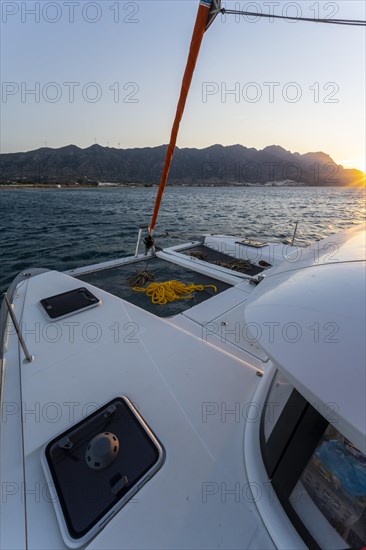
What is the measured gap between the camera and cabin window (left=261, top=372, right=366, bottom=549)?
93cm

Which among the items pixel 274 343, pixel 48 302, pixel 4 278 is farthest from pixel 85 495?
pixel 4 278

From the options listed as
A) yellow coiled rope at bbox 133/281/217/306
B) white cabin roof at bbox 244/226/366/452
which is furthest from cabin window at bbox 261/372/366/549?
yellow coiled rope at bbox 133/281/217/306

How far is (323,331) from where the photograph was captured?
3.01 ft

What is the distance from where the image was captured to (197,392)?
205 cm

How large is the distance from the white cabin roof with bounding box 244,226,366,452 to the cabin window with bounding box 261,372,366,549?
0.34 meters

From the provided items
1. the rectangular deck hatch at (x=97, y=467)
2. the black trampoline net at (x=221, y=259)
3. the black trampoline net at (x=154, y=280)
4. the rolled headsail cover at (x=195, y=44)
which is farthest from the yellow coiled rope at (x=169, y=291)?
the rolled headsail cover at (x=195, y=44)

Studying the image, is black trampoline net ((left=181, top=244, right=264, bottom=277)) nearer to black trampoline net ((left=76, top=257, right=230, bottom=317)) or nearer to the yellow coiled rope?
black trampoline net ((left=76, top=257, right=230, bottom=317))

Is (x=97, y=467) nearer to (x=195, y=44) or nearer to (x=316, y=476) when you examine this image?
(x=316, y=476)

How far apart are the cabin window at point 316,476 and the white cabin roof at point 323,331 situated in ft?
1.13

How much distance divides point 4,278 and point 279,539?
28.7 feet

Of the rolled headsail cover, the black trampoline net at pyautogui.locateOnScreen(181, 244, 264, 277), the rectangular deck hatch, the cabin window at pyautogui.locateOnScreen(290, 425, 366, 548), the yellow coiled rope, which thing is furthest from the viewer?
the black trampoline net at pyautogui.locateOnScreen(181, 244, 264, 277)

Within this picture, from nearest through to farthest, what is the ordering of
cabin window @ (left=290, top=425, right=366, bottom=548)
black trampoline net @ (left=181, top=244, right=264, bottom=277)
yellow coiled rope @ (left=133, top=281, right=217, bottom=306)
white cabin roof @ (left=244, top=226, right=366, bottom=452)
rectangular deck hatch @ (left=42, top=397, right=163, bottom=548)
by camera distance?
white cabin roof @ (left=244, top=226, right=366, bottom=452) → cabin window @ (left=290, top=425, right=366, bottom=548) → rectangular deck hatch @ (left=42, top=397, right=163, bottom=548) → yellow coiled rope @ (left=133, top=281, right=217, bottom=306) → black trampoline net @ (left=181, top=244, right=264, bottom=277)

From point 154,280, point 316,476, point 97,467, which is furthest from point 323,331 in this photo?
point 154,280

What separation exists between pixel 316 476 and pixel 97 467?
46.8 inches
